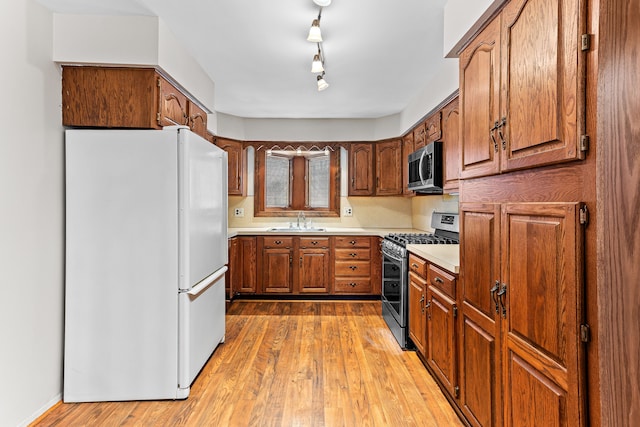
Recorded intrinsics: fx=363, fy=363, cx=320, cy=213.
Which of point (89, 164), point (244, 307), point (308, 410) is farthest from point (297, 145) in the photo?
point (308, 410)

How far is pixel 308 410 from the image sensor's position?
6.92 feet

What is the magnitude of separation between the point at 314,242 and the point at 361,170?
3.79 ft

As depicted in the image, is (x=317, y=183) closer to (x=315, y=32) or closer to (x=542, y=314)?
(x=315, y=32)

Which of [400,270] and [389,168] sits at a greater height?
[389,168]

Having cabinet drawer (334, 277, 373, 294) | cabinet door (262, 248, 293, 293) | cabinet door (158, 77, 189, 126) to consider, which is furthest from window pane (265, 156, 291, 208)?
cabinet door (158, 77, 189, 126)

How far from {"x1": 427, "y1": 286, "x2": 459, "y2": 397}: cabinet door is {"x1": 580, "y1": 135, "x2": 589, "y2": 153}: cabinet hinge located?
3.99ft

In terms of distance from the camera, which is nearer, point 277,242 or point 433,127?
point 433,127

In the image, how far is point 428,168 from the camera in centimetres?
328

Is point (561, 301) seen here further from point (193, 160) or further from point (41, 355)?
point (41, 355)

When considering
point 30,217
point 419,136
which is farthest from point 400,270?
point 30,217

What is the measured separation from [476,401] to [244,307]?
9.84ft

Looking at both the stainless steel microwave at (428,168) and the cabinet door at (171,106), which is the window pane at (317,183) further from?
the cabinet door at (171,106)

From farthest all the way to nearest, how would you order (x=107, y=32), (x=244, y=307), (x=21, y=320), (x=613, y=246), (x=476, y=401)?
(x=244, y=307) → (x=107, y=32) → (x=21, y=320) → (x=476, y=401) → (x=613, y=246)

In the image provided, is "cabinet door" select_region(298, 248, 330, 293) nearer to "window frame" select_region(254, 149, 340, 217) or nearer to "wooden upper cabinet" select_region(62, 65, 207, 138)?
"window frame" select_region(254, 149, 340, 217)
